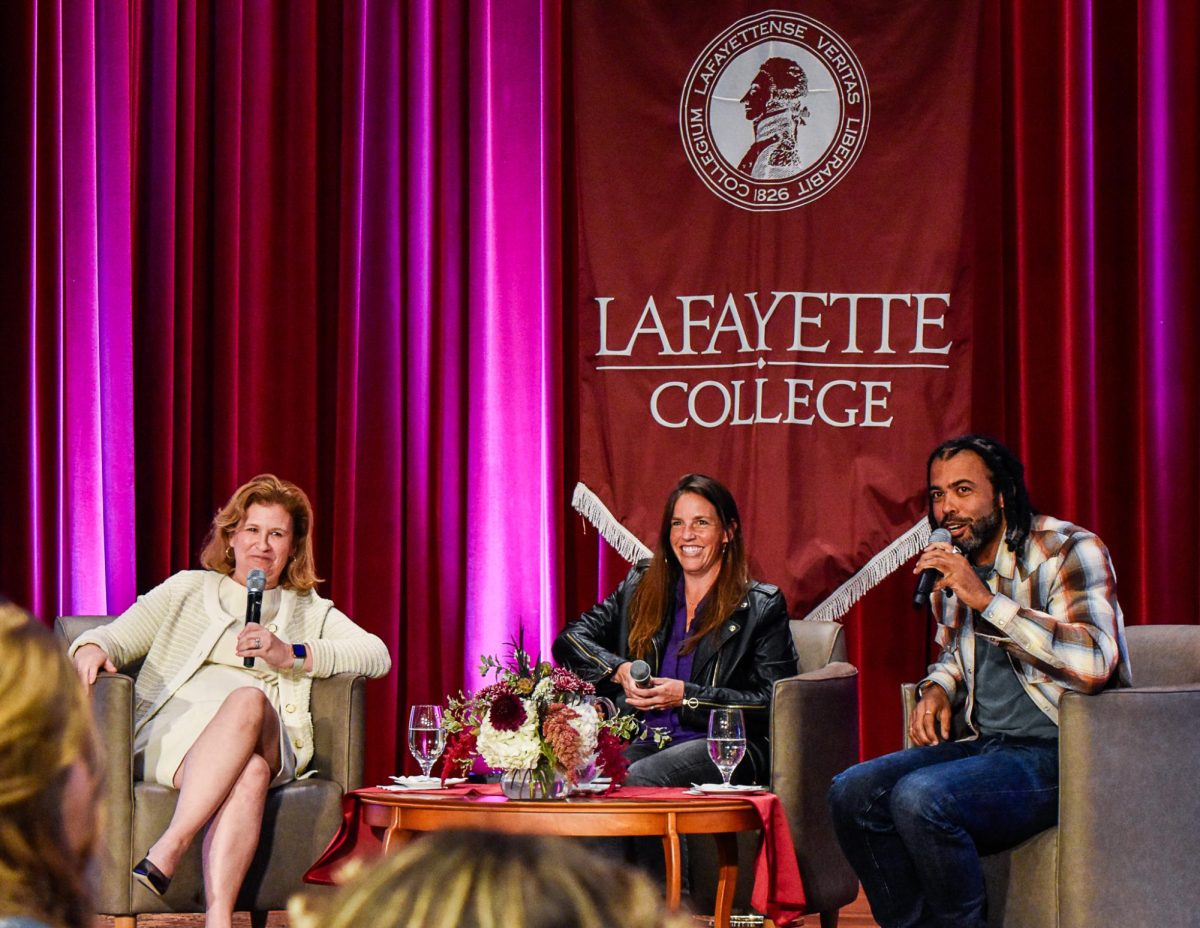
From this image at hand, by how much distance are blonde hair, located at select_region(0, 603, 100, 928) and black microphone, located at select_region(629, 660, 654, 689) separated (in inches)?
120

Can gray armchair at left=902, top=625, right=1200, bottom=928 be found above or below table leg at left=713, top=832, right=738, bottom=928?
above

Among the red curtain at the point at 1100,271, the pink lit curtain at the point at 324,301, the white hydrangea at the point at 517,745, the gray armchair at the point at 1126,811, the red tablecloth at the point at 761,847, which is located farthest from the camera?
the pink lit curtain at the point at 324,301

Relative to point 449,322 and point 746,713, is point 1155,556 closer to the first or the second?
point 746,713

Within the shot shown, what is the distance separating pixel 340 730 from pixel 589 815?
3.18 feet

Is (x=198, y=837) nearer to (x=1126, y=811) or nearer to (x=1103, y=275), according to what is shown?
(x=1126, y=811)

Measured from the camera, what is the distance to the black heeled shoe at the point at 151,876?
3.53 meters

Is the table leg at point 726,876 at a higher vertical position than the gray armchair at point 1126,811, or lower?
lower

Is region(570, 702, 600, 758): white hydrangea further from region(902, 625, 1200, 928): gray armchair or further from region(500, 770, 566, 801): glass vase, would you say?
region(902, 625, 1200, 928): gray armchair

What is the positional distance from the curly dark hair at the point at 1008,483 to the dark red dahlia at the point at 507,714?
1009mm

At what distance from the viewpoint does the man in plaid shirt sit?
10.8ft

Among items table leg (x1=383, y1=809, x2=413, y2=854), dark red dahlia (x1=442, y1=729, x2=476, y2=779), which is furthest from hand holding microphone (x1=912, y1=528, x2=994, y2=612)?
table leg (x1=383, y1=809, x2=413, y2=854)

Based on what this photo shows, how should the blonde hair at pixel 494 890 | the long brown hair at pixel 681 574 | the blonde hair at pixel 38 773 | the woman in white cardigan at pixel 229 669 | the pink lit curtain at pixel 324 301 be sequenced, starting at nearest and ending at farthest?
the blonde hair at pixel 494 890 < the blonde hair at pixel 38 773 < the woman in white cardigan at pixel 229 669 < the long brown hair at pixel 681 574 < the pink lit curtain at pixel 324 301

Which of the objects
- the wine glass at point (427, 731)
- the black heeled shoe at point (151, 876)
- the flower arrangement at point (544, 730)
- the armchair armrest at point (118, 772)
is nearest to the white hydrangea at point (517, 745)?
the flower arrangement at point (544, 730)

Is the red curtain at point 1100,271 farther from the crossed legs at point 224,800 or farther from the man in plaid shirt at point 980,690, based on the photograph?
the crossed legs at point 224,800
